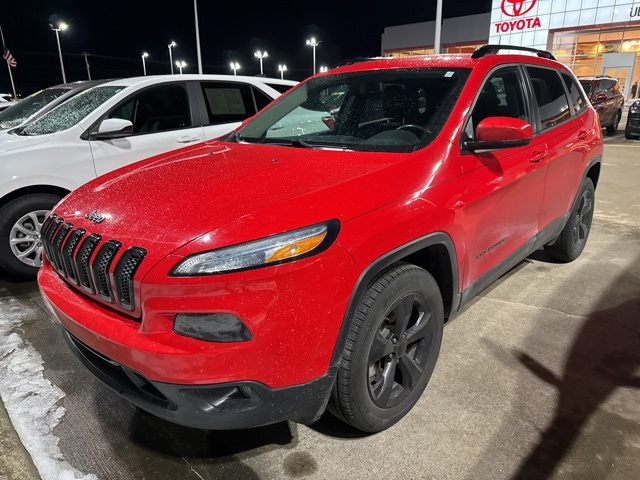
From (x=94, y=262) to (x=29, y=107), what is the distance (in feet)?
16.7

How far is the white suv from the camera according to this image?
13.2 feet

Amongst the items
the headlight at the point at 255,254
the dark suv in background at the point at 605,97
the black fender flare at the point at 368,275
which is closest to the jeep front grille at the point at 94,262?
the headlight at the point at 255,254

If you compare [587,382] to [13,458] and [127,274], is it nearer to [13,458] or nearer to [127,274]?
[127,274]

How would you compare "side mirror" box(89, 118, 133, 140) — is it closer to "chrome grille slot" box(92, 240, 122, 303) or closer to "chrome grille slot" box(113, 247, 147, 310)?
"chrome grille slot" box(92, 240, 122, 303)

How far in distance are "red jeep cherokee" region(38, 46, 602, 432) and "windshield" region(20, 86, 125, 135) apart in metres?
2.12

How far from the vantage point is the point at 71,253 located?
205 cm

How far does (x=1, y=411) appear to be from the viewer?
253cm

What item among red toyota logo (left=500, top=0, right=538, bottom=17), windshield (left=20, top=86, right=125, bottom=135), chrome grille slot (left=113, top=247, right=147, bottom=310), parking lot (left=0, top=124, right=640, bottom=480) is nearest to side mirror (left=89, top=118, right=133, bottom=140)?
windshield (left=20, top=86, right=125, bottom=135)

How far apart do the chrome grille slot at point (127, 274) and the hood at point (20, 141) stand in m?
2.96

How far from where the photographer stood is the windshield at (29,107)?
5.60 m

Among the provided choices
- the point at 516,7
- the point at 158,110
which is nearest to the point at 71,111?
the point at 158,110

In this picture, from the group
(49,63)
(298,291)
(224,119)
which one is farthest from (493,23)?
(49,63)

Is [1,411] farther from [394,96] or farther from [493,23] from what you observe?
[493,23]

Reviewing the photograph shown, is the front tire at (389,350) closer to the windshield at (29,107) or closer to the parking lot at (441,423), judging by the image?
the parking lot at (441,423)
